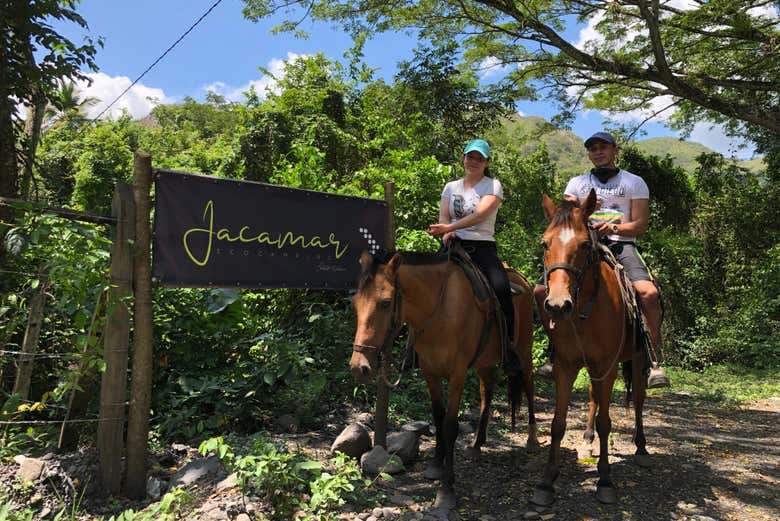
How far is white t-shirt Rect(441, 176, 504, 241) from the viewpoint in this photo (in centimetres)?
448

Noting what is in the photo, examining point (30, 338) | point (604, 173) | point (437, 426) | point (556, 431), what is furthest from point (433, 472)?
point (30, 338)

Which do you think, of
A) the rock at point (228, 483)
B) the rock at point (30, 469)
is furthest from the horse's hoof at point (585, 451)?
the rock at point (30, 469)

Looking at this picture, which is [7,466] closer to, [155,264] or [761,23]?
[155,264]

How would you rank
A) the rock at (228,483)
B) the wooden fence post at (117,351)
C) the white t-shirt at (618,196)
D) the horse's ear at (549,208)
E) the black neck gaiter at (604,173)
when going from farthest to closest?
the black neck gaiter at (604,173) < the white t-shirt at (618,196) < the horse's ear at (549,208) < the wooden fence post at (117,351) < the rock at (228,483)

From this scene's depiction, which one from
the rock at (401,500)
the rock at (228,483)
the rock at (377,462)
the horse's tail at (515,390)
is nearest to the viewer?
the rock at (228,483)

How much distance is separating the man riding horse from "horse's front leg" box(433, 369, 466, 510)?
102cm

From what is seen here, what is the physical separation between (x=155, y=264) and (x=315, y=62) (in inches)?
582

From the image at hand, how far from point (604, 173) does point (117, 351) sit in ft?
14.3

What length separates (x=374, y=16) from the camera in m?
9.61

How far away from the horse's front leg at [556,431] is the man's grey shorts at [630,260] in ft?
2.74

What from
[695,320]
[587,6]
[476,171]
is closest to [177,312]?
[476,171]

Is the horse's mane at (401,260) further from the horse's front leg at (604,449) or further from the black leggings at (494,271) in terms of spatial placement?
the horse's front leg at (604,449)

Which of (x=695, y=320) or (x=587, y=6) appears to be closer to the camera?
(x=587, y=6)

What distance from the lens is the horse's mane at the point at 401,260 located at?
3.42m
